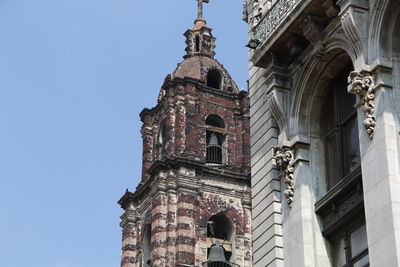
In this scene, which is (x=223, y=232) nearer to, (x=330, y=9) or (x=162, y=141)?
(x=162, y=141)

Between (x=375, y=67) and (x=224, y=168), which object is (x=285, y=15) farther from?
(x=224, y=168)

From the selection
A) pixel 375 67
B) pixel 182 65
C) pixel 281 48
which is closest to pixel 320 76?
pixel 281 48

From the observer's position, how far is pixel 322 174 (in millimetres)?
20188

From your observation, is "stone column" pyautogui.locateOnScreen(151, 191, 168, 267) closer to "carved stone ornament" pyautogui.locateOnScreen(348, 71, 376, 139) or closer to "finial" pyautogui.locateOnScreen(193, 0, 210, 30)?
"finial" pyautogui.locateOnScreen(193, 0, 210, 30)

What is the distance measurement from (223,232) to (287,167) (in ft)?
130

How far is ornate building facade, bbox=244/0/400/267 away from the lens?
57.2 ft

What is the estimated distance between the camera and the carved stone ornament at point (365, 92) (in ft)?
58.5

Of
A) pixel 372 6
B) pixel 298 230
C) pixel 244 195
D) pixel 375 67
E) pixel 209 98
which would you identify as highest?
pixel 209 98

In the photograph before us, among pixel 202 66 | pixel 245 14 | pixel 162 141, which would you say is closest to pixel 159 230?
pixel 162 141

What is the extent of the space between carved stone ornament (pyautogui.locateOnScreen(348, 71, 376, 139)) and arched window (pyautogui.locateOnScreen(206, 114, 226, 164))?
4265 centimetres

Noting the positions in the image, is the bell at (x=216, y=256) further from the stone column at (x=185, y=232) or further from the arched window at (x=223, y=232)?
the arched window at (x=223, y=232)

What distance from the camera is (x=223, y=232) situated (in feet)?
197

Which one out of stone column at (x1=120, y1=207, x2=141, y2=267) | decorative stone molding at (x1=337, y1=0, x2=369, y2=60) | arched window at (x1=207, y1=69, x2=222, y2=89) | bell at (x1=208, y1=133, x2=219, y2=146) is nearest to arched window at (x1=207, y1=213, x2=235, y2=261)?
bell at (x1=208, y1=133, x2=219, y2=146)

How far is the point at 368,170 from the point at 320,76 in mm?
3465
